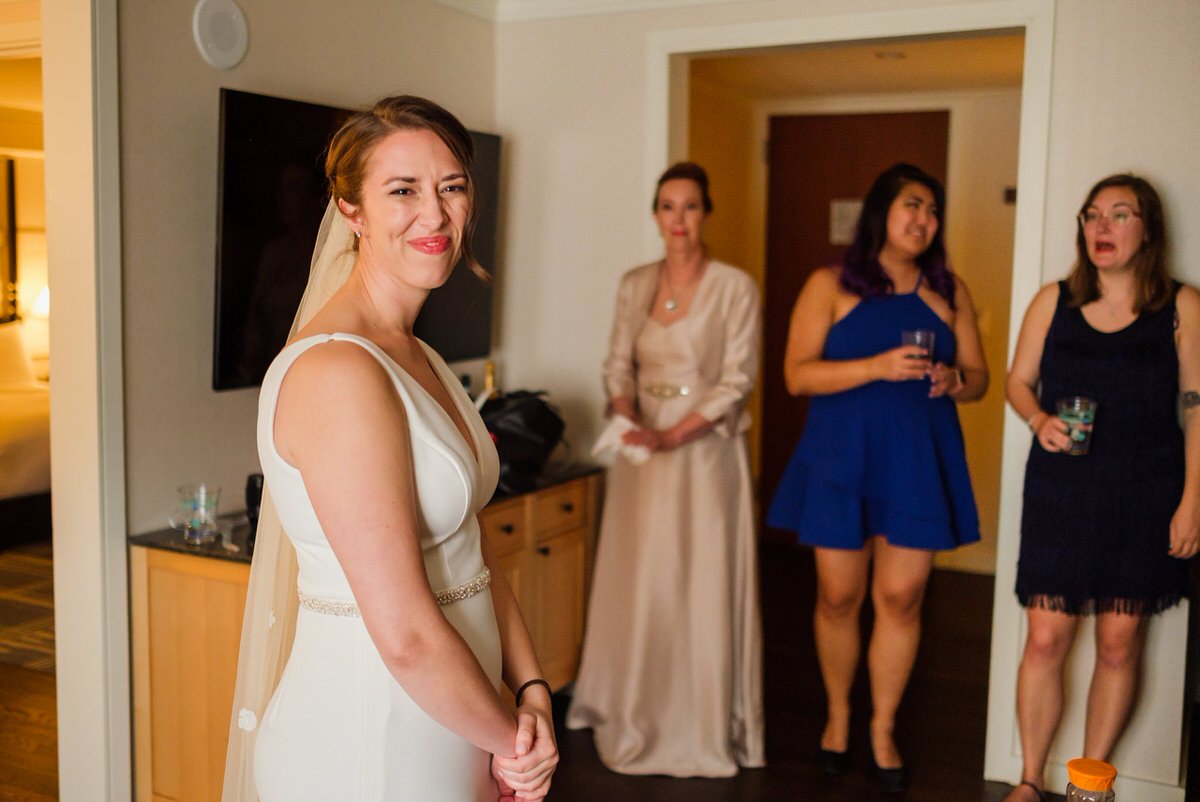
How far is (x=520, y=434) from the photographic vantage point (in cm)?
365

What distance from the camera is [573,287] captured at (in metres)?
4.20

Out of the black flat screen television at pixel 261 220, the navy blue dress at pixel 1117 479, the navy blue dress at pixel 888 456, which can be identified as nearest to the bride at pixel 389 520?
the black flat screen television at pixel 261 220

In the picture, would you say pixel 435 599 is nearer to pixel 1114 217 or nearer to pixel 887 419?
pixel 887 419

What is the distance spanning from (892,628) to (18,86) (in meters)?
2.97

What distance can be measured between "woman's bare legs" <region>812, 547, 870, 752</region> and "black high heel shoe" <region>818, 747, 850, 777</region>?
0.01 m


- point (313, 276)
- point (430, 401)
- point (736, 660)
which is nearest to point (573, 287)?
point (736, 660)

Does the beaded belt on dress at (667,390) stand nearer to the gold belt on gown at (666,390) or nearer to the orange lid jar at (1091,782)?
the gold belt on gown at (666,390)

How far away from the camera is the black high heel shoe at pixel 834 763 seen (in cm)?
351

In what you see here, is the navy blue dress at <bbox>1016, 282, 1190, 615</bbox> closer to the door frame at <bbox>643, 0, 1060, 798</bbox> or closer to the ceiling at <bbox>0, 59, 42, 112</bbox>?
the door frame at <bbox>643, 0, 1060, 798</bbox>

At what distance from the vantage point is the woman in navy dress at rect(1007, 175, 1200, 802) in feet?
10.0

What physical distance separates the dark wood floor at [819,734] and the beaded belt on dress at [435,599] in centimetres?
199

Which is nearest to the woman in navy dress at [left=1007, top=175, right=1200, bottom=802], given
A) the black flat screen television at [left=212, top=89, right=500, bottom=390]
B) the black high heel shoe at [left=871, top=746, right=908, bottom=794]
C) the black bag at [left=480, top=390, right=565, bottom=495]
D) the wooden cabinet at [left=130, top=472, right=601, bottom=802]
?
the black high heel shoe at [left=871, top=746, right=908, bottom=794]

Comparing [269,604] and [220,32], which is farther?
[220,32]

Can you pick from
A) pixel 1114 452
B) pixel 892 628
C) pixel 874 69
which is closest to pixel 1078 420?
pixel 1114 452
